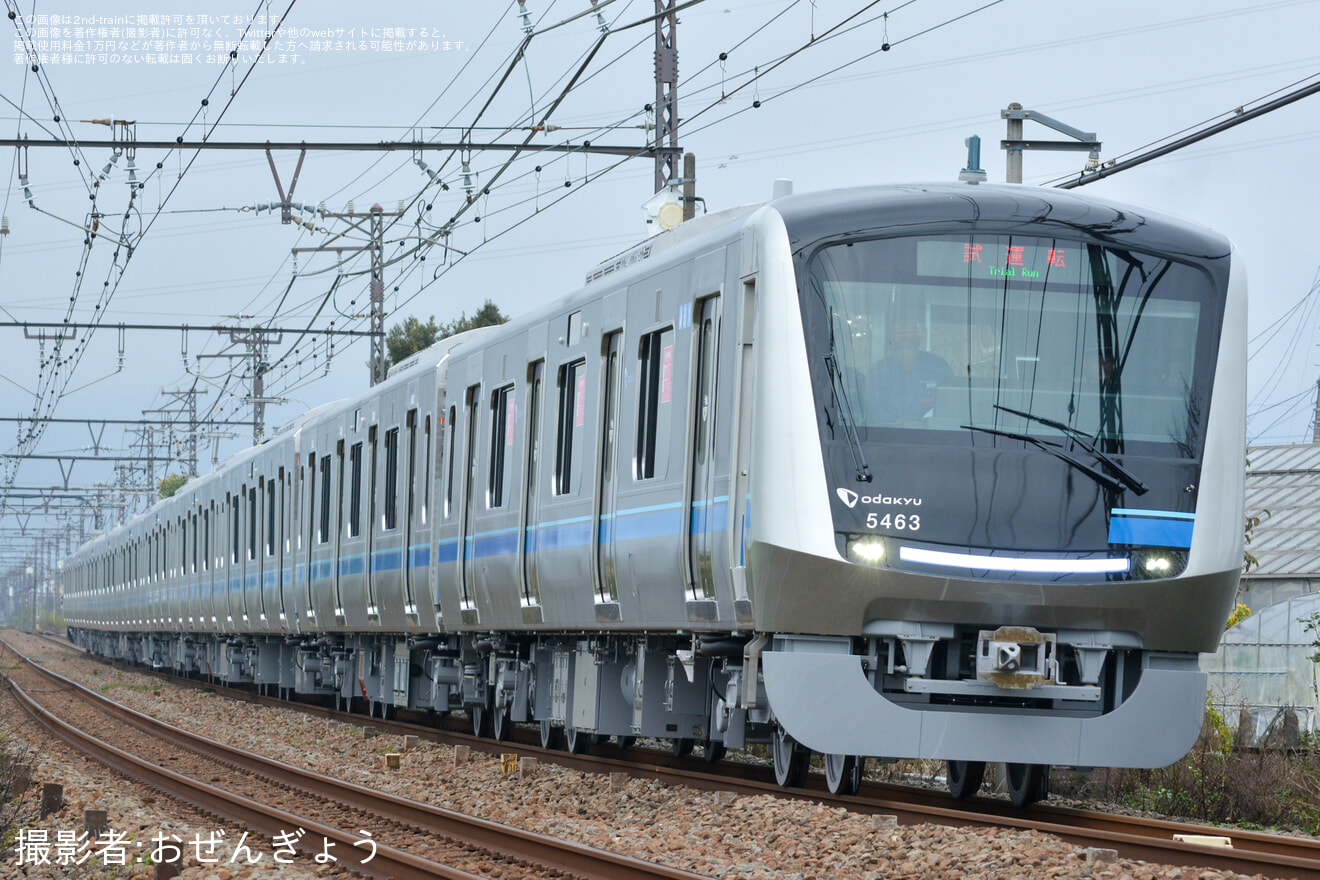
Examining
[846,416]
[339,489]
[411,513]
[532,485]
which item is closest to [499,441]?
[532,485]

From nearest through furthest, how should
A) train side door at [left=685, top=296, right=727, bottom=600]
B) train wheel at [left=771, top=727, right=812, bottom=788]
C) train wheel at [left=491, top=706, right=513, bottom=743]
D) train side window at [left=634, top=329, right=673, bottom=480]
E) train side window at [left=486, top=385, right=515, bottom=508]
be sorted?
1. train side door at [left=685, top=296, right=727, bottom=600]
2. train wheel at [left=771, top=727, right=812, bottom=788]
3. train side window at [left=634, top=329, right=673, bottom=480]
4. train side window at [left=486, top=385, right=515, bottom=508]
5. train wheel at [left=491, top=706, right=513, bottom=743]

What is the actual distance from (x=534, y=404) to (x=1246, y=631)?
1337 centimetres

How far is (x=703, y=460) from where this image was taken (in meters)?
10.9

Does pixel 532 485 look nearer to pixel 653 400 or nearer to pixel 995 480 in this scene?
pixel 653 400

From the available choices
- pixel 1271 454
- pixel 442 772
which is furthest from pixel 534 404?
pixel 1271 454

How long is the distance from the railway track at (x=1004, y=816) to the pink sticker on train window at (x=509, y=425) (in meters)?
2.59

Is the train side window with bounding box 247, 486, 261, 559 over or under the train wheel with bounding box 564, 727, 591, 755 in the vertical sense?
over

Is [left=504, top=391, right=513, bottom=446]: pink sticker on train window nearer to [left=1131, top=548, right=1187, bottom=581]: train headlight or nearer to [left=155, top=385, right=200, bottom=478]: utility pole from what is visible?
[left=1131, top=548, right=1187, bottom=581]: train headlight

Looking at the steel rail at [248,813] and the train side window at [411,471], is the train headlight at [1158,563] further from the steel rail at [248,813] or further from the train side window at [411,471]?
the train side window at [411,471]

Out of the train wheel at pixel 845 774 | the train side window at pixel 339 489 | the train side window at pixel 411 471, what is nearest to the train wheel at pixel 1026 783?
the train wheel at pixel 845 774

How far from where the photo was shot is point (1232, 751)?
44.9 feet

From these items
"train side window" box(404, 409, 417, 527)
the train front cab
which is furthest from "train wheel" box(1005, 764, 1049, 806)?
"train side window" box(404, 409, 417, 527)

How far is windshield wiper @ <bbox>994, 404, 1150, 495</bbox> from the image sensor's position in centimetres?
973

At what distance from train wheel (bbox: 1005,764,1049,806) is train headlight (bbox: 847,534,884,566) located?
7.49 ft
